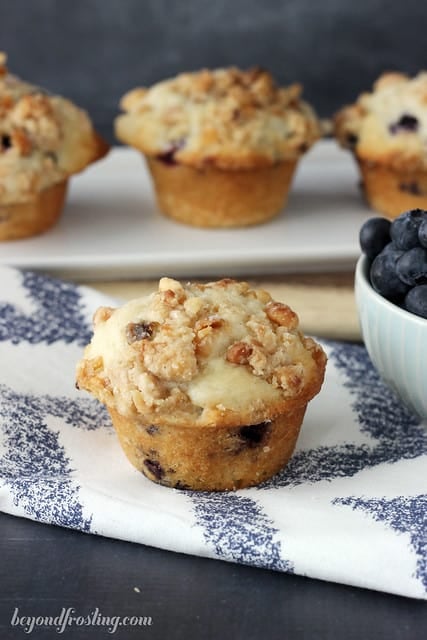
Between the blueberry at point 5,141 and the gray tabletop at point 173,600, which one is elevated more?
the gray tabletop at point 173,600

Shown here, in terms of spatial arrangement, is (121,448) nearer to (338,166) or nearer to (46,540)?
(46,540)

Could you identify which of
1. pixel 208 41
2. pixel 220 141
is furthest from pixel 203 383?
pixel 208 41

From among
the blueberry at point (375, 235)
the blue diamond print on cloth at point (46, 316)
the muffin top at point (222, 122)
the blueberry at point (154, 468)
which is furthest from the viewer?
the muffin top at point (222, 122)

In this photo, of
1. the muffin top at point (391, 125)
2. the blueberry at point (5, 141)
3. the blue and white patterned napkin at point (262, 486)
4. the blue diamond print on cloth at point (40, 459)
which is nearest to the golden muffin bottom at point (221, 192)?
the muffin top at point (391, 125)

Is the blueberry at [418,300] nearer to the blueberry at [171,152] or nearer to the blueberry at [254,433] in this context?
the blueberry at [254,433]

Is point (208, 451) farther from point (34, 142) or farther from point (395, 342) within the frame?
point (34, 142)

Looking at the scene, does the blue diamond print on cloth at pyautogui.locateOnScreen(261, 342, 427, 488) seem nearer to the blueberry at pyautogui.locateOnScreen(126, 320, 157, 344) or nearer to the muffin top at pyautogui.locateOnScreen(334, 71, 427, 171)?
the blueberry at pyautogui.locateOnScreen(126, 320, 157, 344)

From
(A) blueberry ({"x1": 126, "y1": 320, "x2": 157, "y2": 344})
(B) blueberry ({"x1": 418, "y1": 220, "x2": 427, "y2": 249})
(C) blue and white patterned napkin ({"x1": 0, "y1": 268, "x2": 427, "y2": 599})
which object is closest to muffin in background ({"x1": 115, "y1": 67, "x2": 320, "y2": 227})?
(C) blue and white patterned napkin ({"x1": 0, "y1": 268, "x2": 427, "y2": 599})
